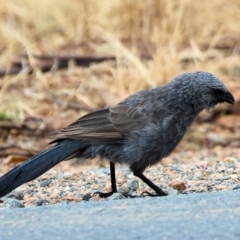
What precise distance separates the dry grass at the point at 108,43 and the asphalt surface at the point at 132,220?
5.16 metres

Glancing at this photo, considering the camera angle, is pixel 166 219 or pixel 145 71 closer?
pixel 166 219

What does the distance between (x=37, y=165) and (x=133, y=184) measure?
99 centimetres

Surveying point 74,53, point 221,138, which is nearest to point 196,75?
point 221,138

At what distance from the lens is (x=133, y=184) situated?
6375mm

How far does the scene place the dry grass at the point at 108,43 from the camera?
10.9 meters

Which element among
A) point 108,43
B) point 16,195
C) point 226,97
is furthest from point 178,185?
point 108,43

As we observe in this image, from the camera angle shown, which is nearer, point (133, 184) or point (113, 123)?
point (113, 123)

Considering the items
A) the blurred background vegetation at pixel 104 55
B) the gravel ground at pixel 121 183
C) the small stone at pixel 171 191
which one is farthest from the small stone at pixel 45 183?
the blurred background vegetation at pixel 104 55

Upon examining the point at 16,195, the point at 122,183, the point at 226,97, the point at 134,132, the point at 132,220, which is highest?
the point at 226,97

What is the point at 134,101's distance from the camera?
623cm

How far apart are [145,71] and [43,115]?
1479mm

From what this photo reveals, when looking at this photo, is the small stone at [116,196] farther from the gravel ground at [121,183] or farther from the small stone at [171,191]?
the small stone at [171,191]

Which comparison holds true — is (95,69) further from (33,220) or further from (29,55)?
(33,220)

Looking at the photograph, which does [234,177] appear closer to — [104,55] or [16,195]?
[16,195]
